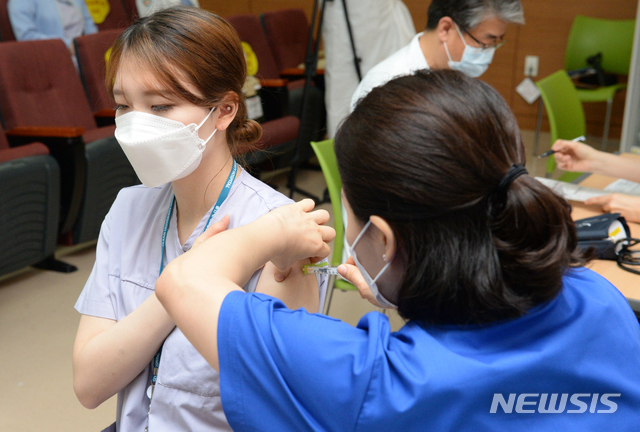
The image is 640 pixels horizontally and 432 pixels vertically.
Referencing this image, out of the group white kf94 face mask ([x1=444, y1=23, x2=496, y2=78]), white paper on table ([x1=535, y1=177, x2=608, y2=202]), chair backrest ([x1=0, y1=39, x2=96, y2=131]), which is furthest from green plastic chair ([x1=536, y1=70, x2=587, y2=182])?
chair backrest ([x1=0, y1=39, x2=96, y2=131])

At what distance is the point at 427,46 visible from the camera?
234cm

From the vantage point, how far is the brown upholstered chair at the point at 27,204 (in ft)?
8.55

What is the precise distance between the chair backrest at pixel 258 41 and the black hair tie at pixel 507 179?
3.92 meters

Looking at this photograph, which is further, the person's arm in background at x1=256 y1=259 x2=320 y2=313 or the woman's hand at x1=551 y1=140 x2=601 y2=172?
the woman's hand at x1=551 y1=140 x2=601 y2=172

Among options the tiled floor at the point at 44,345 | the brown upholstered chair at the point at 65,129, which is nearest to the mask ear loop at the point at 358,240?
the tiled floor at the point at 44,345

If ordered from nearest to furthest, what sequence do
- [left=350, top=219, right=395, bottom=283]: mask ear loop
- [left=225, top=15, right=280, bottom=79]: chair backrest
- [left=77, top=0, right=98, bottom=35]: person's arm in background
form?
[left=350, top=219, right=395, bottom=283]: mask ear loop, [left=77, top=0, right=98, bottom=35]: person's arm in background, [left=225, top=15, right=280, bottom=79]: chair backrest

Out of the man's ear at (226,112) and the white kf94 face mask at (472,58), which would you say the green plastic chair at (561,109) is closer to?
the white kf94 face mask at (472,58)

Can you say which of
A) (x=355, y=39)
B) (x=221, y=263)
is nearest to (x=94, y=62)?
(x=355, y=39)

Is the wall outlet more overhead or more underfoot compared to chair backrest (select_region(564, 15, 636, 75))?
more underfoot

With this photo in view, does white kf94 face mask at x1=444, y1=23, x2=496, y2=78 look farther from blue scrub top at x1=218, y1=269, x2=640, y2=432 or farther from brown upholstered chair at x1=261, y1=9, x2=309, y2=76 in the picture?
brown upholstered chair at x1=261, y1=9, x2=309, y2=76

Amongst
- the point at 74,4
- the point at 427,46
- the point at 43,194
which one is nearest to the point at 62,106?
the point at 43,194

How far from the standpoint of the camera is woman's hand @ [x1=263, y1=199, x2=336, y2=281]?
82 cm

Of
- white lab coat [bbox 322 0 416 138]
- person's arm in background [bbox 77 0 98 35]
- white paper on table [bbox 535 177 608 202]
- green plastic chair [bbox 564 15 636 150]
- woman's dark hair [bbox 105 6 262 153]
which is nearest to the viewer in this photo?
woman's dark hair [bbox 105 6 262 153]

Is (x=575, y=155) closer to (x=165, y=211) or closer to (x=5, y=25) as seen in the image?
(x=165, y=211)
